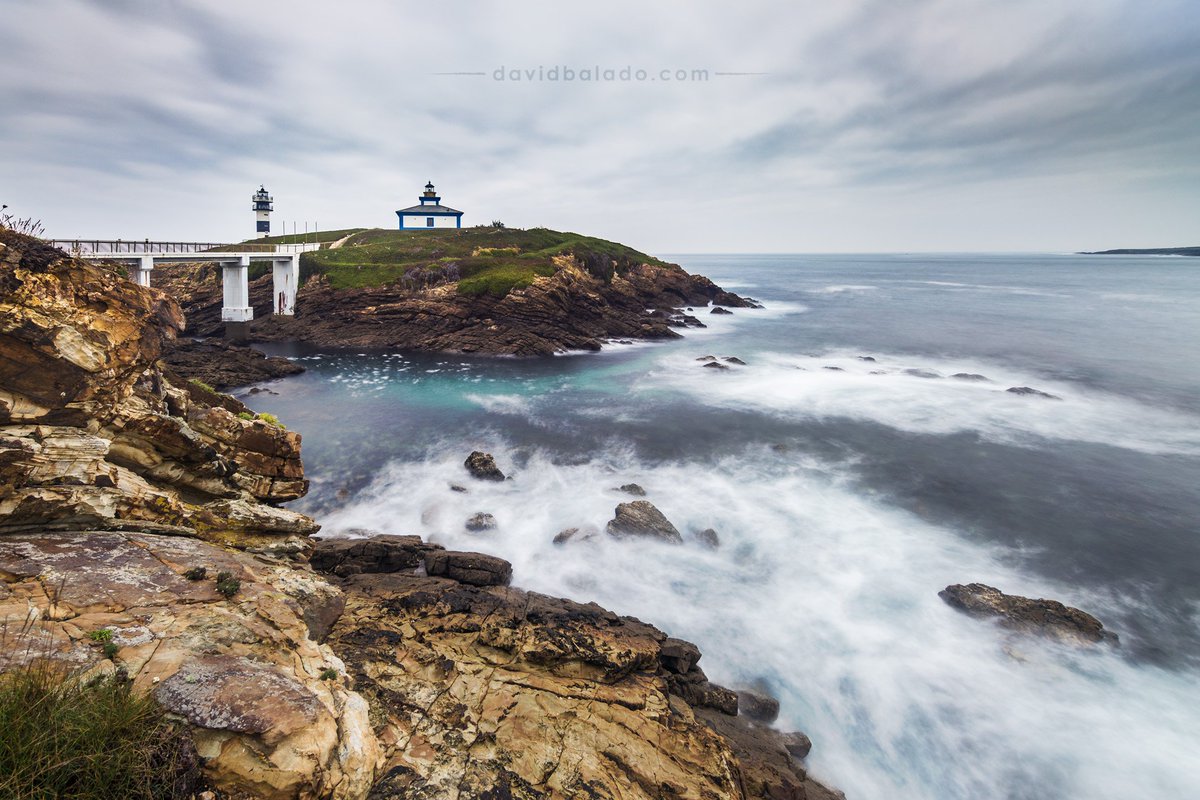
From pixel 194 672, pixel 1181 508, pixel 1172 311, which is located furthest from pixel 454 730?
pixel 1172 311

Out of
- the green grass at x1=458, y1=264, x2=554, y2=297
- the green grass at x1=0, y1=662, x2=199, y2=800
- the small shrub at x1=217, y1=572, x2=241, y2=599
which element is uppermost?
the green grass at x1=458, y1=264, x2=554, y2=297

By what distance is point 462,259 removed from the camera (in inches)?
2569

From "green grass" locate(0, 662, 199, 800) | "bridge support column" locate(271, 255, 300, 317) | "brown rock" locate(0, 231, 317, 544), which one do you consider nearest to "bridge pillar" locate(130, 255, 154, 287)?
"bridge support column" locate(271, 255, 300, 317)

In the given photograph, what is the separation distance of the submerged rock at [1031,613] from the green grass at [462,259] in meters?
48.4

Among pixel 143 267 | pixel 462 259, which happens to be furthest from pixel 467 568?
pixel 462 259

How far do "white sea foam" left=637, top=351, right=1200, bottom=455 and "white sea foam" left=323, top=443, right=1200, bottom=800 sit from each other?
14.0 m

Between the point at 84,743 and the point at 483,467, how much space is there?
2027 centimetres

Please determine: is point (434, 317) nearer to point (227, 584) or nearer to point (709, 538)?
point (709, 538)

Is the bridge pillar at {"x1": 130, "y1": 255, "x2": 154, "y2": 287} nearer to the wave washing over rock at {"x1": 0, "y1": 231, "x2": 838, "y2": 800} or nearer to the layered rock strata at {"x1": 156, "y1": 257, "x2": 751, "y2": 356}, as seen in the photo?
the layered rock strata at {"x1": 156, "y1": 257, "x2": 751, "y2": 356}

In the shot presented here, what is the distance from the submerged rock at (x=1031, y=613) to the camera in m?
15.6

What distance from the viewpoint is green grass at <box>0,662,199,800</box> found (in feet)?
15.8

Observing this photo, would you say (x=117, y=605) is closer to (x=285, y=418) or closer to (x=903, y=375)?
(x=285, y=418)

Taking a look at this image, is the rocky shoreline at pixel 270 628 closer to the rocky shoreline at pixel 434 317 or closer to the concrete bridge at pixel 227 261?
the concrete bridge at pixel 227 261

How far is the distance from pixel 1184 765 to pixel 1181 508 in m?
16.9
